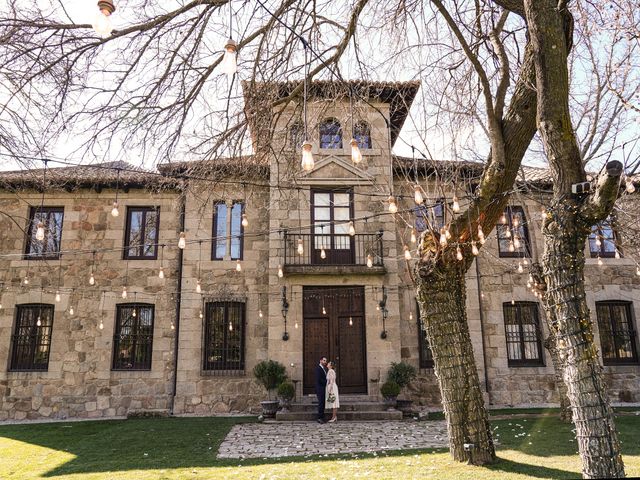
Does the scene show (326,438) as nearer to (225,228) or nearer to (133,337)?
(133,337)

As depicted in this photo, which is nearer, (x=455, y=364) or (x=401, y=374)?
(x=455, y=364)

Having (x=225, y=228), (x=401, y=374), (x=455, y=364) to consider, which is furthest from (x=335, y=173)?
(x=455, y=364)

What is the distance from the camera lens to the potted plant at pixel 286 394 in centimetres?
1138

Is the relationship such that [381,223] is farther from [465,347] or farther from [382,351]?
[465,347]

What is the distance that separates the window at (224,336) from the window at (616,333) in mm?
10454

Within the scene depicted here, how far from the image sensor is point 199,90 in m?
6.41

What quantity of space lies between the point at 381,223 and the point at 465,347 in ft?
23.3

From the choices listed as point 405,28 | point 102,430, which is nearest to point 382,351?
point 102,430

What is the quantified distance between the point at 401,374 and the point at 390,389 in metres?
0.51

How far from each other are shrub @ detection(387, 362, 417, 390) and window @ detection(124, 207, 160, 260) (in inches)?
292

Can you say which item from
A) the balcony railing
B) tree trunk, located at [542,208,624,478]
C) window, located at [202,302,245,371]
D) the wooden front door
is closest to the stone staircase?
the wooden front door

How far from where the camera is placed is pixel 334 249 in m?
13.2

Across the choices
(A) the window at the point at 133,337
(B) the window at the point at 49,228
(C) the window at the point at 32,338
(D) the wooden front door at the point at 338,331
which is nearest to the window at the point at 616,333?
(D) the wooden front door at the point at 338,331

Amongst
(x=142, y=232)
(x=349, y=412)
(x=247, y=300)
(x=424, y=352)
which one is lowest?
(x=349, y=412)
